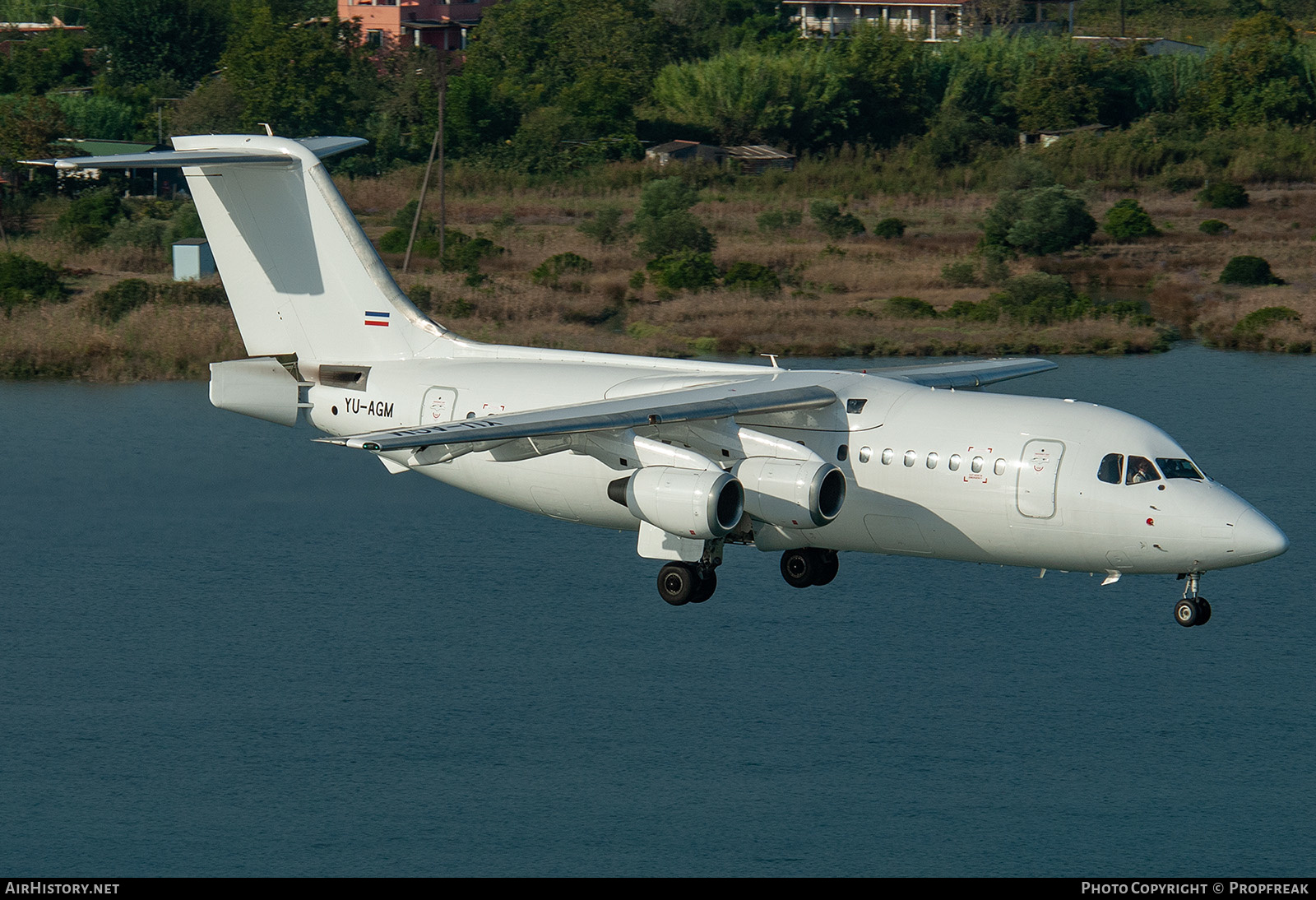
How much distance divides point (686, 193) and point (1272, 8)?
84.1 m

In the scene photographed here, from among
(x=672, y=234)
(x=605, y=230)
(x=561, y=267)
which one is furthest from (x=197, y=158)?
(x=605, y=230)

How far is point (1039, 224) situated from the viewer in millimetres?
66875

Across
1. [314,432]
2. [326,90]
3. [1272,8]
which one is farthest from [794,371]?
[1272,8]

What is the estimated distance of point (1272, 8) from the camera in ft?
445

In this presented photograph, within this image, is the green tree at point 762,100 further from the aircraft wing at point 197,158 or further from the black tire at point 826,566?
the black tire at point 826,566

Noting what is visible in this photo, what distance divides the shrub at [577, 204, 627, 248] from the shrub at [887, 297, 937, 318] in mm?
16357

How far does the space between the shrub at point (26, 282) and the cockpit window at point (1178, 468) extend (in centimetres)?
4044

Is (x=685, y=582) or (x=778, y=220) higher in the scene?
(x=778, y=220)

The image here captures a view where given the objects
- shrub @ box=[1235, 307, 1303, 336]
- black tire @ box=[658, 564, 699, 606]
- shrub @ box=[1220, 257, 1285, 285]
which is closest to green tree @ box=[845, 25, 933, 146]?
shrub @ box=[1220, 257, 1285, 285]

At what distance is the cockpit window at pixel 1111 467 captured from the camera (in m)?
23.2

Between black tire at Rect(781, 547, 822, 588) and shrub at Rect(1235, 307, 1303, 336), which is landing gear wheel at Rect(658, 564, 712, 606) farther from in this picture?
shrub at Rect(1235, 307, 1303, 336)

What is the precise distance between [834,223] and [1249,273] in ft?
61.4

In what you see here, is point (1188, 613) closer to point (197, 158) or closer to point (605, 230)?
point (197, 158)

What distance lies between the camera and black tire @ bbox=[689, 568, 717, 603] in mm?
25188
